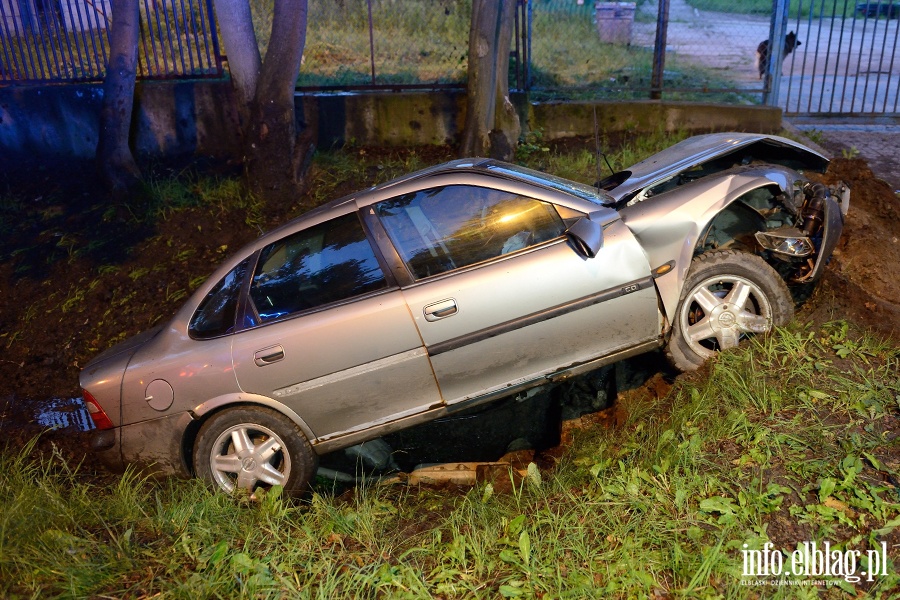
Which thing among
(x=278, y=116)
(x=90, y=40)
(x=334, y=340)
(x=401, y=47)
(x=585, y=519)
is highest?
(x=90, y=40)

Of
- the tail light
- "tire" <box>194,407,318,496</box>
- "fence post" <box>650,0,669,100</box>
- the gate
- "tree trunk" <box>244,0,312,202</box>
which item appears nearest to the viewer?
"tire" <box>194,407,318,496</box>

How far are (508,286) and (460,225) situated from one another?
0.48 meters

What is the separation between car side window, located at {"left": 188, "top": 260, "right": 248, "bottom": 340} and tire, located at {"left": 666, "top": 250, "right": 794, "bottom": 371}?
2691 mm

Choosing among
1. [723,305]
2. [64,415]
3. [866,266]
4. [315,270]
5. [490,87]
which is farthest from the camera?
[490,87]

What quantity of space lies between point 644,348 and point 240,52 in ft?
18.3

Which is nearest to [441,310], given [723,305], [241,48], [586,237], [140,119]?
[586,237]

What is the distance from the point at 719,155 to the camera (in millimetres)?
4945

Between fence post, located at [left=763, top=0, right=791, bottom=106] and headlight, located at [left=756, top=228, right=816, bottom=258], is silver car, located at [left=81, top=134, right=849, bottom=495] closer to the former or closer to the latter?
headlight, located at [left=756, top=228, right=816, bottom=258]

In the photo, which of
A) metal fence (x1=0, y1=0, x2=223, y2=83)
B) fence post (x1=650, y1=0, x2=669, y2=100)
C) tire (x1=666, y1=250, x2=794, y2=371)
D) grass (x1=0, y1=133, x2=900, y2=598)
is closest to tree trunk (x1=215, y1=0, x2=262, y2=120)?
metal fence (x1=0, y1=0, x2=223, y2=83)

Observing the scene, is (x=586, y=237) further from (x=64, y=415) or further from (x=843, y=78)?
(x=843, y=78)

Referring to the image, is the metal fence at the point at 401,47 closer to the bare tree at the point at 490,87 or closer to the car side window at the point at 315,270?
the bare tree at the point at 490,87

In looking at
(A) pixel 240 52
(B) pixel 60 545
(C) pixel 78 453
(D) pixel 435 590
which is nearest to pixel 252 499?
(B) pixel 60 545

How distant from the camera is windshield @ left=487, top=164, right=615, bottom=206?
4.59 meters

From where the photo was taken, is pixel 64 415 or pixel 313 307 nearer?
pixel 313 307
